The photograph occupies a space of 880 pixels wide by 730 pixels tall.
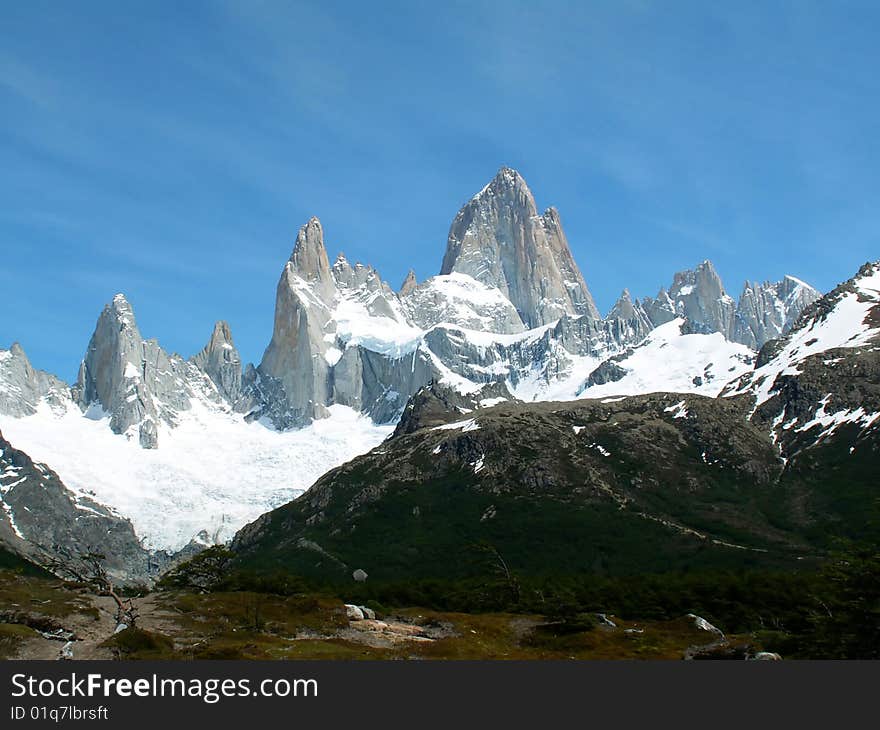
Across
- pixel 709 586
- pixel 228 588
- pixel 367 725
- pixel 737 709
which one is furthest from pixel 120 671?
pixel 709 586

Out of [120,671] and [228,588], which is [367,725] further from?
[228,588]

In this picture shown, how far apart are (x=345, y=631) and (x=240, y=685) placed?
43781 mm

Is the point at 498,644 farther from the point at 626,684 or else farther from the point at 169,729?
the point at 169,729

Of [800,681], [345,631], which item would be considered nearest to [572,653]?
[345,631]

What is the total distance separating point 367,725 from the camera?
45.5 m

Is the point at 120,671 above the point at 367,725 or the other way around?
above

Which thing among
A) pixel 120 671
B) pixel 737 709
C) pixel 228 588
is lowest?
pixel 737 709

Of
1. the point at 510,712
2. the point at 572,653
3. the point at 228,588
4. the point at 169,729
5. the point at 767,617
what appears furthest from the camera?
the point at 228,588

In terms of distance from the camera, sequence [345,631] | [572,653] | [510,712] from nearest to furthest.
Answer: [510,712], [572,653], [345,631]

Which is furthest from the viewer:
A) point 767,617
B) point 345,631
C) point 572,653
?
point 767,617

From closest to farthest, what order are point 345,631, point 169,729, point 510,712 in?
point 169,729
point 510,712
point 345,631

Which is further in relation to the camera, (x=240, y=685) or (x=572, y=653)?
(x=572, y=653)

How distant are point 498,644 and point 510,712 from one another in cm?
4159

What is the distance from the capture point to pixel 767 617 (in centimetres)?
11900
